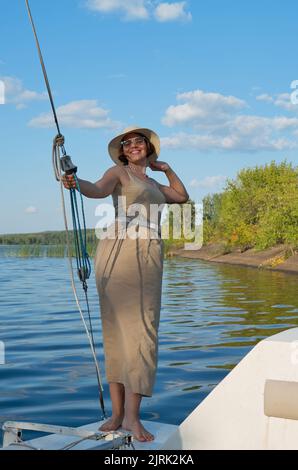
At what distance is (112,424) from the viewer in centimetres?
390

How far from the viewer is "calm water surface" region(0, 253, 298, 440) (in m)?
6.18

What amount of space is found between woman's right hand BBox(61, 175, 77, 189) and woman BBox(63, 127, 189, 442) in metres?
0.06

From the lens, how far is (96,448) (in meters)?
3.51

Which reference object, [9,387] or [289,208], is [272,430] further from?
[289,208]

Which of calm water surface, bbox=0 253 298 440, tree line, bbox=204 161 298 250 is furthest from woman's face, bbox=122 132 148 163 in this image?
tree line, bbox=204 161 298 250

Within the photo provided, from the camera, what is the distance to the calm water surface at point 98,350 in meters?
6.18

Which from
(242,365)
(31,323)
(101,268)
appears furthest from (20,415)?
(31,323)

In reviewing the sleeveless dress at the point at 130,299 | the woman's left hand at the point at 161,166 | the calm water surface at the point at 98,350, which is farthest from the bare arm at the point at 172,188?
the calm water surface at the point at 98,350

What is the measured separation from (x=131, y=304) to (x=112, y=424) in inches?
25.7

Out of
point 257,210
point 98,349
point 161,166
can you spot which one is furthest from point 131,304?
point 257,210

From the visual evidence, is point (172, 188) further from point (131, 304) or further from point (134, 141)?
point (131, 304)

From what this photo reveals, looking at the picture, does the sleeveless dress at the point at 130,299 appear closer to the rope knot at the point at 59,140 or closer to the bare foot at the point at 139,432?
the bare foot at the point at 139,432

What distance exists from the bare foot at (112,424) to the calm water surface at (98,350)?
5.57 ft

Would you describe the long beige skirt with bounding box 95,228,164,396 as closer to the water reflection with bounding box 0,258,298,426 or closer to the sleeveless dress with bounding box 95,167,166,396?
the sleeveless dress with bounding box 95,167,166,396
